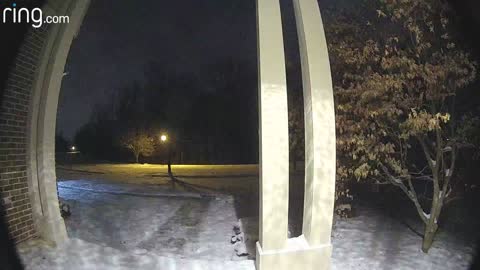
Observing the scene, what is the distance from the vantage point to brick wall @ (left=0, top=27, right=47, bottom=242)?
455cm

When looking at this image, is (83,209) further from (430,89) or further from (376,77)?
(430,89)

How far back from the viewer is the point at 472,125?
6.16 meters

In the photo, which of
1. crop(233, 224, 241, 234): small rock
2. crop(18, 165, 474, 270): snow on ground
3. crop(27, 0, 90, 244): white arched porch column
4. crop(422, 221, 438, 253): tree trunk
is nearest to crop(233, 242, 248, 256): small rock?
crop(18, 165, 474, 270): snow on ground

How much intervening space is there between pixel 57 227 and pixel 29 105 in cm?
192

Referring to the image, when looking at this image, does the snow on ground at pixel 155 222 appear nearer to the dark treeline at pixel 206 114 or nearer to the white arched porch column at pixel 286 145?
the white arched porch column at pixel 286 145

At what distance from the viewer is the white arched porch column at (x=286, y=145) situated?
431cm

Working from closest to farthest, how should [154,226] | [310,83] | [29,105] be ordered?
[310,83] → [29,105] → [154,226]

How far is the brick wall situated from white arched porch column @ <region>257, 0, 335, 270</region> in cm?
342

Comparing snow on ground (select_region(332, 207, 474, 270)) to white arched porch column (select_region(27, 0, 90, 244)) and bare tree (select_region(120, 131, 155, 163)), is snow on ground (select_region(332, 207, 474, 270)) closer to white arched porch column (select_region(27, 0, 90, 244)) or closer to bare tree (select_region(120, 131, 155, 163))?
white arched porch column (select_region(27, 0, 90, 244))

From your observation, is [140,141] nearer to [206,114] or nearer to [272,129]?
[206,114]

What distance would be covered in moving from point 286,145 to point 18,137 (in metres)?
3.94

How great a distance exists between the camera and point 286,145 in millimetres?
4352

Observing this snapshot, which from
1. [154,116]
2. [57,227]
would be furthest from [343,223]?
[154,116]

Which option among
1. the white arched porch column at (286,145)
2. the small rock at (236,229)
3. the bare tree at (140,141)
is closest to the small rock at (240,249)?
the small rock at (236,229)
